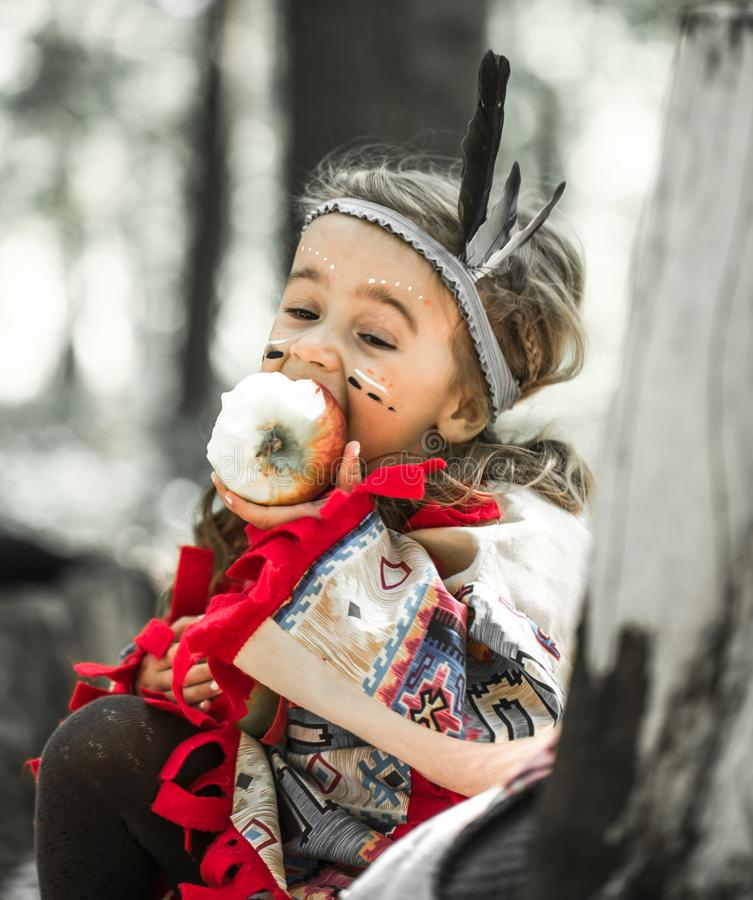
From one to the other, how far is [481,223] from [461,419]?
45 cm

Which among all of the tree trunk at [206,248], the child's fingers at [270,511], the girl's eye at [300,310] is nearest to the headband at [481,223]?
the girl's eye at [300,310]

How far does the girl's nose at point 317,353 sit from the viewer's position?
2279 mm

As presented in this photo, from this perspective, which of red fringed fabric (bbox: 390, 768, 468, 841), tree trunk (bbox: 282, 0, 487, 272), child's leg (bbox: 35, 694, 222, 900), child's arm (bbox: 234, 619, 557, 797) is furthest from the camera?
tree trunk (bbox: 282, 0, 487, 272)

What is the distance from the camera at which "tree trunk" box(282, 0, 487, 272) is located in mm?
5156

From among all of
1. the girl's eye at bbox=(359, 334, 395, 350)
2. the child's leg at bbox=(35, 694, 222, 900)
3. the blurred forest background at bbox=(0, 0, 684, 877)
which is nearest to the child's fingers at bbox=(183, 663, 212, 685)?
the child's leg at bbox=(35, 694, 222, 900)

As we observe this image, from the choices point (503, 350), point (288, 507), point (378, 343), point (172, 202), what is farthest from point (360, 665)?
point (172, 202)

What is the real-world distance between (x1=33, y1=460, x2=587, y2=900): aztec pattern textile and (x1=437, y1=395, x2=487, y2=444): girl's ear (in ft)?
0.95

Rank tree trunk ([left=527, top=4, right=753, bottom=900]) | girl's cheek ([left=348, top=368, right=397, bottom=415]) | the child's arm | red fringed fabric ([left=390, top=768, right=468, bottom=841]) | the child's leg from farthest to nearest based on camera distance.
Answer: girl's cheek ([left=348, top=368, right=397, bottom=415]) < the child's leg < red fringed fabric ([left=390, top=768, right=468, bottom=841]) < the child's arm < tree trunk ([left=527, top=4, right=753, bottom=900])

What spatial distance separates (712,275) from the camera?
108 centimetres

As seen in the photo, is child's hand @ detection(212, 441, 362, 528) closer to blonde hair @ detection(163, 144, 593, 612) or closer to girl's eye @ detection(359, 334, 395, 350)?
blonde hair @ detection(163, 144, 593, 612)

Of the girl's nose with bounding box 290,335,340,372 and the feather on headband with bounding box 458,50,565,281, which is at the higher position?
the feather on headband with bounding box 458,50,565,281

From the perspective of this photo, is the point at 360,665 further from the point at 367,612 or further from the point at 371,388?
the point at 371,388

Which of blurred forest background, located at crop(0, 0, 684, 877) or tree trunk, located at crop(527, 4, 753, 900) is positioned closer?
tree trunk, located at crop(527, 4, 753, 900)

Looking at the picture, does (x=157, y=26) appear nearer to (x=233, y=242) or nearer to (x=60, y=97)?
(x=60, y=97)
